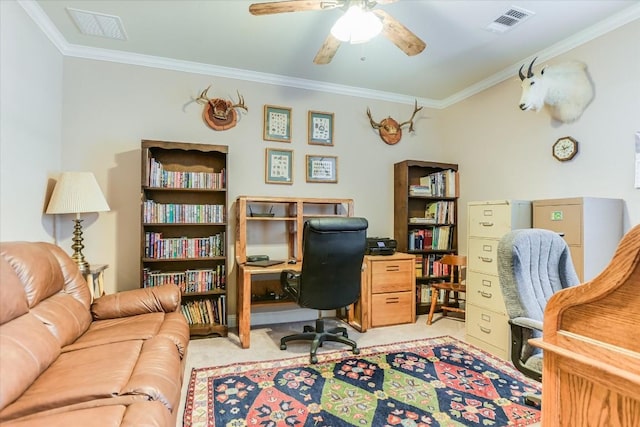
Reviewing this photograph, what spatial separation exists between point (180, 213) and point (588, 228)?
3204 millimetres

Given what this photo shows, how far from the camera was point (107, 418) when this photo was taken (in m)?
1.04

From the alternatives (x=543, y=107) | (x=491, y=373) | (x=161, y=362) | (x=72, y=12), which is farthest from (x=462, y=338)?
(x=72, y=12)

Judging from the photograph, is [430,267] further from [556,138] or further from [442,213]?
[556,138]

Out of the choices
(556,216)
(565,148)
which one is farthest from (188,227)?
(565,148)

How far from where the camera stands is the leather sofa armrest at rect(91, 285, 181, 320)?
86.4 inches

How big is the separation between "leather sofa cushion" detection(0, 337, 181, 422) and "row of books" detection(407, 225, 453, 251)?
2.82 meters

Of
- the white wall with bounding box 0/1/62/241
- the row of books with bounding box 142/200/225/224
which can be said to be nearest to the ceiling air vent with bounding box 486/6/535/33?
the row of books with bounding box 142/200/225/224

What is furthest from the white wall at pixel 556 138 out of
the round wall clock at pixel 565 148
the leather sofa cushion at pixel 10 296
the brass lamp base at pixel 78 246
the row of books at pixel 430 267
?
the brass lamp base at pixel 78 246

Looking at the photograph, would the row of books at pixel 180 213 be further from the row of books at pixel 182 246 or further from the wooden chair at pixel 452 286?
the wooden chair at pixel 452 286

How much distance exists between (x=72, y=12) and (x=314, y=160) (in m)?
2.29

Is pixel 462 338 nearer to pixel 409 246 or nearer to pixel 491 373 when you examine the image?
pixel 491 373

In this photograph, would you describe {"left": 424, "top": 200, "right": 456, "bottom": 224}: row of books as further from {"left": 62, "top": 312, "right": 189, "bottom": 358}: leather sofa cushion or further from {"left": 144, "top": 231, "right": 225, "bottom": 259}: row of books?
{"left": 62, "top": 312, "right": 189, "bottom": 358}: leather sofa cushion

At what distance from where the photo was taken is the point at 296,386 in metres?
2.10

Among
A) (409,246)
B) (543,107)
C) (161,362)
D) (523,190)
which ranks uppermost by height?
(543,107)
